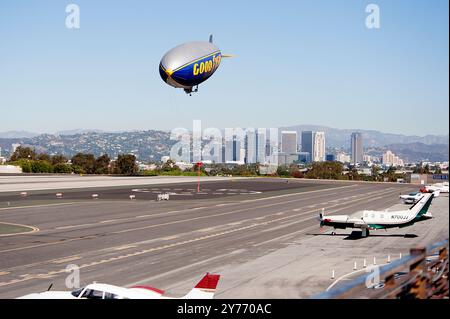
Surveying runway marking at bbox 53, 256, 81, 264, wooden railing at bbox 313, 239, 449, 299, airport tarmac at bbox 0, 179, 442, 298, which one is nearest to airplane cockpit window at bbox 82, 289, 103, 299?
airport tarmac at bbox 0, 179, 442, 298

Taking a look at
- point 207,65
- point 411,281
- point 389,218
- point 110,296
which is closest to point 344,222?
point 389,218

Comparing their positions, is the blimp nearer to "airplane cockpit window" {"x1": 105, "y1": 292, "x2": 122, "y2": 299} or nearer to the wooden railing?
"airplane cockpit window" {"x1": 105, "y1": 292, "x2": 122, "y2": 299}

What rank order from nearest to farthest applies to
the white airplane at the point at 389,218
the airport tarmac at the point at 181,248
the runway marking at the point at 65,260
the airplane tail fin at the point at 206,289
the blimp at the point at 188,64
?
the airplane tail fin at the point at 206,289, the airport tarmac at the point at 181,248, the runway marking at the point at 65,260, the white airplane at the point at 389,218, the blimp at the point at 188,64

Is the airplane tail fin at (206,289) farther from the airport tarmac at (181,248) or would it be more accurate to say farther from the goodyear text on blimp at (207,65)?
the goodyear text on blimp at (207,65)

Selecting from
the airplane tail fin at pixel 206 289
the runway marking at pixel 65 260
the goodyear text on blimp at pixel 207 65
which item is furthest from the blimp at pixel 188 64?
the airplane tail fin at pixel 206 289

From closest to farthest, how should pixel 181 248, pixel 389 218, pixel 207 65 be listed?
pixel 181 248
pixel 389 218
pixel 207 65

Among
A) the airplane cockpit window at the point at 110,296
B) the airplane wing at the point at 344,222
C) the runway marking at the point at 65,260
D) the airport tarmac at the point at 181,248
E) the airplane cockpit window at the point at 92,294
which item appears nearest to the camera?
the airplane cockpit window at the point at 110,296

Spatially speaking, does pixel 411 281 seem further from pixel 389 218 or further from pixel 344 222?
pixel 344 222
